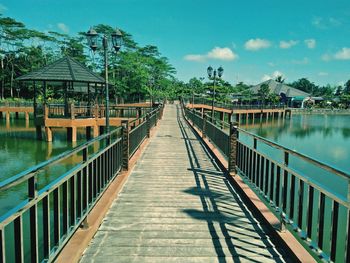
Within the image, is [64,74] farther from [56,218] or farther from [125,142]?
[56,218]

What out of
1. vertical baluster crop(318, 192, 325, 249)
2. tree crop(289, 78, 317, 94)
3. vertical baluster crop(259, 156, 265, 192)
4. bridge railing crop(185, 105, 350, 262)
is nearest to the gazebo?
bridge railing crop(185, 105, 350, 262)

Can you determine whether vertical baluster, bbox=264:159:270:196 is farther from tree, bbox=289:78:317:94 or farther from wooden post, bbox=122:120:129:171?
tree, bbox=289:78:317:94

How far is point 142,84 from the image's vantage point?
49281 millimetres

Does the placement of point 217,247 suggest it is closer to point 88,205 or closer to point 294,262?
point 294,262

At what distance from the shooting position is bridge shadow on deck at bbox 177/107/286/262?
351 cm

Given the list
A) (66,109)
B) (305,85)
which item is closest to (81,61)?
(66,109)

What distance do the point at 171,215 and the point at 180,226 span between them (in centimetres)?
43

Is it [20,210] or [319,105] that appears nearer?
[20,210]

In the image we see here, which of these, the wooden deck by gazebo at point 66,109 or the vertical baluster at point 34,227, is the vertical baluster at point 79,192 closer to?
the vertical baluster at point 34,227

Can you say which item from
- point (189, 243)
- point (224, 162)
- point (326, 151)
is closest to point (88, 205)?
point (189, 243)

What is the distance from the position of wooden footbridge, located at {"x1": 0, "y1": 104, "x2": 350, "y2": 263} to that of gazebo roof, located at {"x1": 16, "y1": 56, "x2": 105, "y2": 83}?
52.4 feet

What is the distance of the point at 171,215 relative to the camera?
4.64 m

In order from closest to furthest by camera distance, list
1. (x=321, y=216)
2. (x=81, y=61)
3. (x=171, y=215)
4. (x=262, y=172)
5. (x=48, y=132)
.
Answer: (x=321, y=216)
(x=171, y=215)
(x=262, y=172)
(x=48, y=132)
(x=81, y=61)

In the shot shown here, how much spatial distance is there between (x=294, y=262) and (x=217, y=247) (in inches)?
32.8
